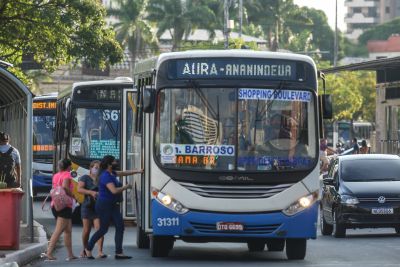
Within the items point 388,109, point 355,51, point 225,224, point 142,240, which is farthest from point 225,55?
point 355,51

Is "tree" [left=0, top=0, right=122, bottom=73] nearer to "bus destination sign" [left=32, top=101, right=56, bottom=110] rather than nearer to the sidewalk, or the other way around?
"bus destination sign" [left=32, top=101, right=56, bottom=110]

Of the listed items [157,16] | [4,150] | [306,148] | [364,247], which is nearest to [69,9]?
[4,150]

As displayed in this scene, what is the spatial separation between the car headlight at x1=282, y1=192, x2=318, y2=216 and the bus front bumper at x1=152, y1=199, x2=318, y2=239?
0.06m

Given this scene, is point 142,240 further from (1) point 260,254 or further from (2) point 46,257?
(2) point 46,257

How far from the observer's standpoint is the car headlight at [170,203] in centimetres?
1844

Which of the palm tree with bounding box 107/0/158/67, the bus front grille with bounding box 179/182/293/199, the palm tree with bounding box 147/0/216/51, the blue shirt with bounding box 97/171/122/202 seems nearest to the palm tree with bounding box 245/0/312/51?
the palm tree with bounding box 147/0/216/51

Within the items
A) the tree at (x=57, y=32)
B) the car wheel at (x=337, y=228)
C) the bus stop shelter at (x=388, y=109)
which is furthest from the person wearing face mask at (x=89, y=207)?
the bus stop shelter at (x=388, y=109)

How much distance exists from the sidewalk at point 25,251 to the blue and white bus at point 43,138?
16.7 meters

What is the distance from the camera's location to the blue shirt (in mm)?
19328

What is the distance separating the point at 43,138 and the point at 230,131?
75.0 feet

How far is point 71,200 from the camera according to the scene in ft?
65.1

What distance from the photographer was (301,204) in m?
18.7

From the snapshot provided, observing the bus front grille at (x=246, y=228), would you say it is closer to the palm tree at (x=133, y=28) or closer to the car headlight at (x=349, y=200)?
the car headlight at (x=349, y=200)

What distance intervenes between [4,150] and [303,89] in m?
6.73
